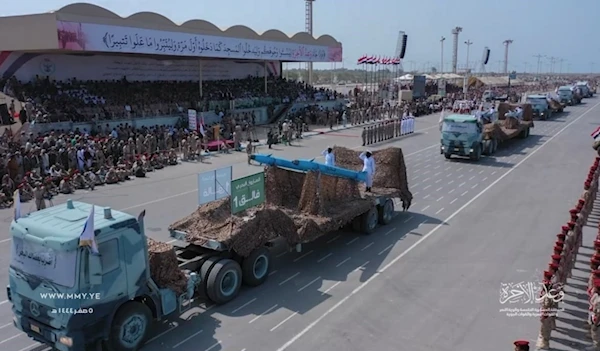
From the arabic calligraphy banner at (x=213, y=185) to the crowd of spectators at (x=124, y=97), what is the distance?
1705cm

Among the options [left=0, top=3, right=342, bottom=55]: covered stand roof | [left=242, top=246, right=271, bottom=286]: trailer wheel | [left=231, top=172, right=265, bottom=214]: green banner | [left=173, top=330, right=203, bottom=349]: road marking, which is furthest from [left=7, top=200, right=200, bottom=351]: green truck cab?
[left=0, top=3, right=342, bottom=55]: covered stand roof

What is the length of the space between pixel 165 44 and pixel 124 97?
398 cm

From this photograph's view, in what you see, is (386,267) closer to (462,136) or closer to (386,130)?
(462,136)

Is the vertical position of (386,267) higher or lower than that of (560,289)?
lower

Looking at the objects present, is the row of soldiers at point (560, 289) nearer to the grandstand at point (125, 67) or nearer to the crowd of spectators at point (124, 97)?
the grandstand at point (125, 67)

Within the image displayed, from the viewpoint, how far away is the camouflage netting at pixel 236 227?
9570mm

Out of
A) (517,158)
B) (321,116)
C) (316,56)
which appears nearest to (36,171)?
(517,158)

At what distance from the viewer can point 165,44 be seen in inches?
1222

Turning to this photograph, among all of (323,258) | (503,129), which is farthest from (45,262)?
(503,129)

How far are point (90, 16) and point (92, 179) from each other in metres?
11.9

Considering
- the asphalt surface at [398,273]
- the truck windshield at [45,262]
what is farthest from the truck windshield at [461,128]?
the truck windshield at [45,262]

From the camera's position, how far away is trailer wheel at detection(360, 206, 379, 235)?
13336 millimetres

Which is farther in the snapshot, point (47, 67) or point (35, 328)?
point (47, 67)

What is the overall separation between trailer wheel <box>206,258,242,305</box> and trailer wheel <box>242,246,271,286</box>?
199 mm
